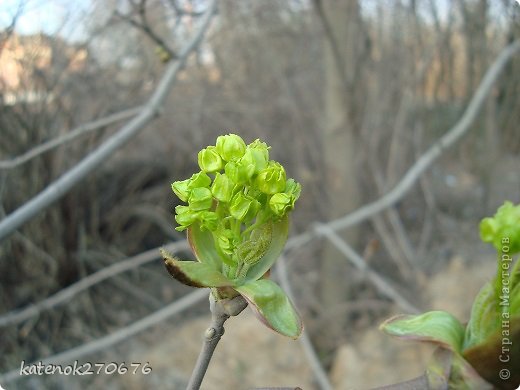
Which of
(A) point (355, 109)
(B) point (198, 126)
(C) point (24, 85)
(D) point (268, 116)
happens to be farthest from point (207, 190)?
(D) point (268, 116)

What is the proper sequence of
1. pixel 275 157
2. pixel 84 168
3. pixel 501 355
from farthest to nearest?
pixel 275 157 < pixel 84 168 < pixel 501 355

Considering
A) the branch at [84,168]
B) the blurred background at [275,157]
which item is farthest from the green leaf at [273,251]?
the blurred background at [275,157]

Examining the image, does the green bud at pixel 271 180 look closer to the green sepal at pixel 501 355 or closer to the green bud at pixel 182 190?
the green bud at pixel 182 190

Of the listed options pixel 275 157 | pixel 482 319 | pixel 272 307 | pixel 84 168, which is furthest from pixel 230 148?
pixel 275 157

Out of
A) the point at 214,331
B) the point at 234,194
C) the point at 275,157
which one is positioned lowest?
the point at 275,157

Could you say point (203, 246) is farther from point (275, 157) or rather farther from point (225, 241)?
point (275, 157)

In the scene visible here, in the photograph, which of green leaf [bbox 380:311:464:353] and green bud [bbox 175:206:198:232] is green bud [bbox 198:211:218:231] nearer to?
green bud [bbox 175:206:198:232]
